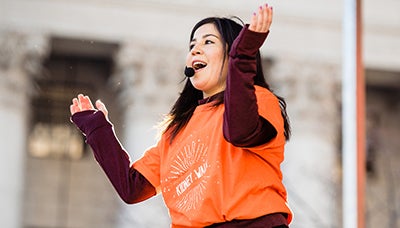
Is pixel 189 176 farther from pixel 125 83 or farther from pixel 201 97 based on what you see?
pixel 125 83

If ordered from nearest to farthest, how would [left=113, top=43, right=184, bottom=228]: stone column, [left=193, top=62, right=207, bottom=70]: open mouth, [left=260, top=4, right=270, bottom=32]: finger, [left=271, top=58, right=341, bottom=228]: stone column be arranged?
[left=260, top=4, right=270, bottom=32]: finger
[left=193, top=62, right=207, bottom=70]: open mouth
[left=113, top=43, right=184, bottom=228]: stone column
[left=271, top=58, right=341, bottom=228]: stone column

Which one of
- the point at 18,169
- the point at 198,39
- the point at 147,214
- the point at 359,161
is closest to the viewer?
the point at 198,39

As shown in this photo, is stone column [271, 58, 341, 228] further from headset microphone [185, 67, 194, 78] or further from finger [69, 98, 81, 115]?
headset microphone [185, 67, 194, 78]

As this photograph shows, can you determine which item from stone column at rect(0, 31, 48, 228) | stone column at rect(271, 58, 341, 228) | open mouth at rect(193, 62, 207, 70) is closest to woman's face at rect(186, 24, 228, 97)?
open mouth at rect(193, 62, 207, 70)

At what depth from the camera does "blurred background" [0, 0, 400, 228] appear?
1625cm

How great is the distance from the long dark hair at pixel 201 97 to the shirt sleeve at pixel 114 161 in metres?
0.12

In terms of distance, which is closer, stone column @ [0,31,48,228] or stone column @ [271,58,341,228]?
stone column @ [0,31,48,228]

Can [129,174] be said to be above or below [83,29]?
below

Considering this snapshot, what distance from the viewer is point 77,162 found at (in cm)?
1844

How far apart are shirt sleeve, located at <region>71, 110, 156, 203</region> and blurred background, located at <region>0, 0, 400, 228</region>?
492 inches

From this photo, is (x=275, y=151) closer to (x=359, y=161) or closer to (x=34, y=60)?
(x=359, y=161)

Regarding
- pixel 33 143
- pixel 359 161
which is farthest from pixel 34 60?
pixel 359 161

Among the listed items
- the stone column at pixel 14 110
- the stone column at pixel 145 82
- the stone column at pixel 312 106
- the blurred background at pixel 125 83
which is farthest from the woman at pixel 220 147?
the stone column at pixel 312 106

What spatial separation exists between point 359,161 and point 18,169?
466 inches
